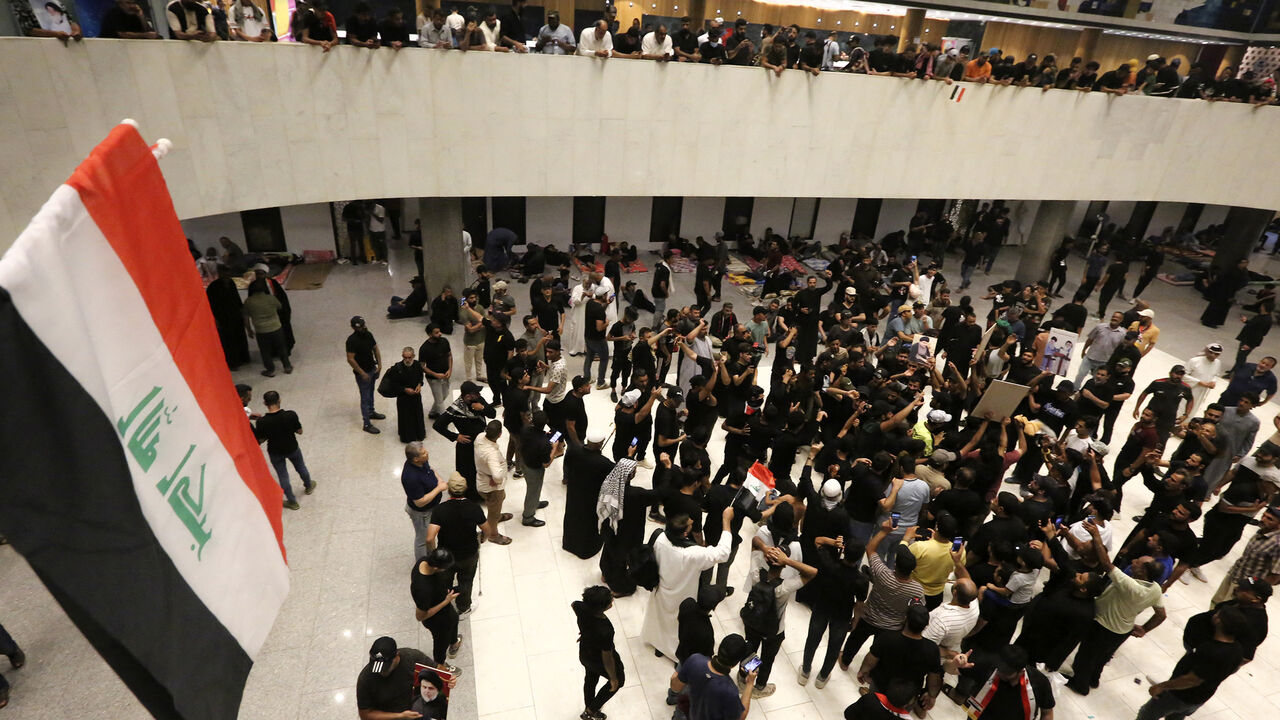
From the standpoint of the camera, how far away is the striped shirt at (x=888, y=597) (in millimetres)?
5102

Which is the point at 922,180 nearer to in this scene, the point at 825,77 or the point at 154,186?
the point at 825,77

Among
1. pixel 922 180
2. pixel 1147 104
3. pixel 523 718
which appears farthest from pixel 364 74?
pixel 1147 104

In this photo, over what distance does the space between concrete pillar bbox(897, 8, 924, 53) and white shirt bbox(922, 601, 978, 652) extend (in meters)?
15.8

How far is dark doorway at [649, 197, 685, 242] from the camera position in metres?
17.8

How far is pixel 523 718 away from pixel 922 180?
12552mm

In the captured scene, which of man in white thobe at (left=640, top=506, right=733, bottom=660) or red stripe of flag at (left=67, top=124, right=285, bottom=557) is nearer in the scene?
red stripe of flag at (left=67, top=124, right=285, bottom=557)

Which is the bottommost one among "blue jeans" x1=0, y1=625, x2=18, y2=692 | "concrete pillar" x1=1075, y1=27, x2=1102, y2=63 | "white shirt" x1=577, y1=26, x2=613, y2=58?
"blue jeans" x1=0, y1=625, x2=18, y2=692

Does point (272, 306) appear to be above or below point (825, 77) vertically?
below

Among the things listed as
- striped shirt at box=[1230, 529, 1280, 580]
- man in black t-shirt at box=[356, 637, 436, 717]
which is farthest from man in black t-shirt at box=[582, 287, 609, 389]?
striped shirt at box=[1230, 529, 1280, 580]

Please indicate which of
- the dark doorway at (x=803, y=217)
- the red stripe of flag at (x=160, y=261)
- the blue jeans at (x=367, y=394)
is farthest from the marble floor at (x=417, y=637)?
the dark doorway at (x=803, y=217)

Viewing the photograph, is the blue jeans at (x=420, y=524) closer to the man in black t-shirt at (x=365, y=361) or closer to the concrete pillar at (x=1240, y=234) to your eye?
the man in black t-shirt at (x=365, y=361)

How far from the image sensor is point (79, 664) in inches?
220

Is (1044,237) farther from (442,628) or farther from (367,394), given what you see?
(442,628)

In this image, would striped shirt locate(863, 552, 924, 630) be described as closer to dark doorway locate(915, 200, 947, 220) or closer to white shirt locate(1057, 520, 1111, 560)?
white shirt locate(1057, 520, 1111, 560)
